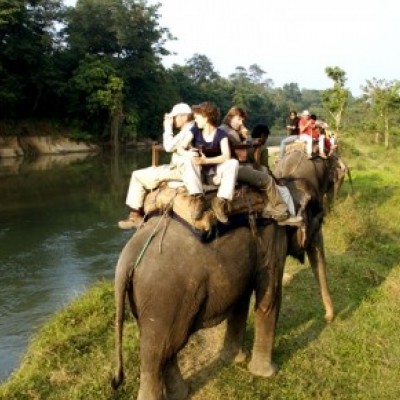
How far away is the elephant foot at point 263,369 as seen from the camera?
4656 millimetres

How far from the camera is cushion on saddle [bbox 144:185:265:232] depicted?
379 cm

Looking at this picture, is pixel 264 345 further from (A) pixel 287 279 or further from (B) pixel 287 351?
(A) pixel 287 279

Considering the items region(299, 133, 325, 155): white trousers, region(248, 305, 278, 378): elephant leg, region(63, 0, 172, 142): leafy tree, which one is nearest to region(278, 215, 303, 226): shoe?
region(248, 305, 278, 378): elephant leg

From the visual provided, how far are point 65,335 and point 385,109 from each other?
2589 cm

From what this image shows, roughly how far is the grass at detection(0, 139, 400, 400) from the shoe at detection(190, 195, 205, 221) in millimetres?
1503

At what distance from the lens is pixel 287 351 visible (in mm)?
5141

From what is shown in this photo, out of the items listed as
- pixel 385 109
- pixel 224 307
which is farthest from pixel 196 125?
pixel 385 109

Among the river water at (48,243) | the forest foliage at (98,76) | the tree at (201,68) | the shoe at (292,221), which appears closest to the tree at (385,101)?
the forest foliage at (98,76)

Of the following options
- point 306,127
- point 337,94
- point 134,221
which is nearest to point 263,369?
point 134,221

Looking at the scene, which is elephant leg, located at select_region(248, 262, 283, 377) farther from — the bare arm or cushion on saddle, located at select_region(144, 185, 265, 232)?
the bare arm

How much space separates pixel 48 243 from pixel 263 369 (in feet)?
25.2

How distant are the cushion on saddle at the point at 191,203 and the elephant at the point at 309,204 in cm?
76

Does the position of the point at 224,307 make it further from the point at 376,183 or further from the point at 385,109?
the point at 385,109

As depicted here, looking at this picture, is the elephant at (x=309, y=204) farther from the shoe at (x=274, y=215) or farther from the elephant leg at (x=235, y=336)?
the elephant leg at (x=235, y=336)
